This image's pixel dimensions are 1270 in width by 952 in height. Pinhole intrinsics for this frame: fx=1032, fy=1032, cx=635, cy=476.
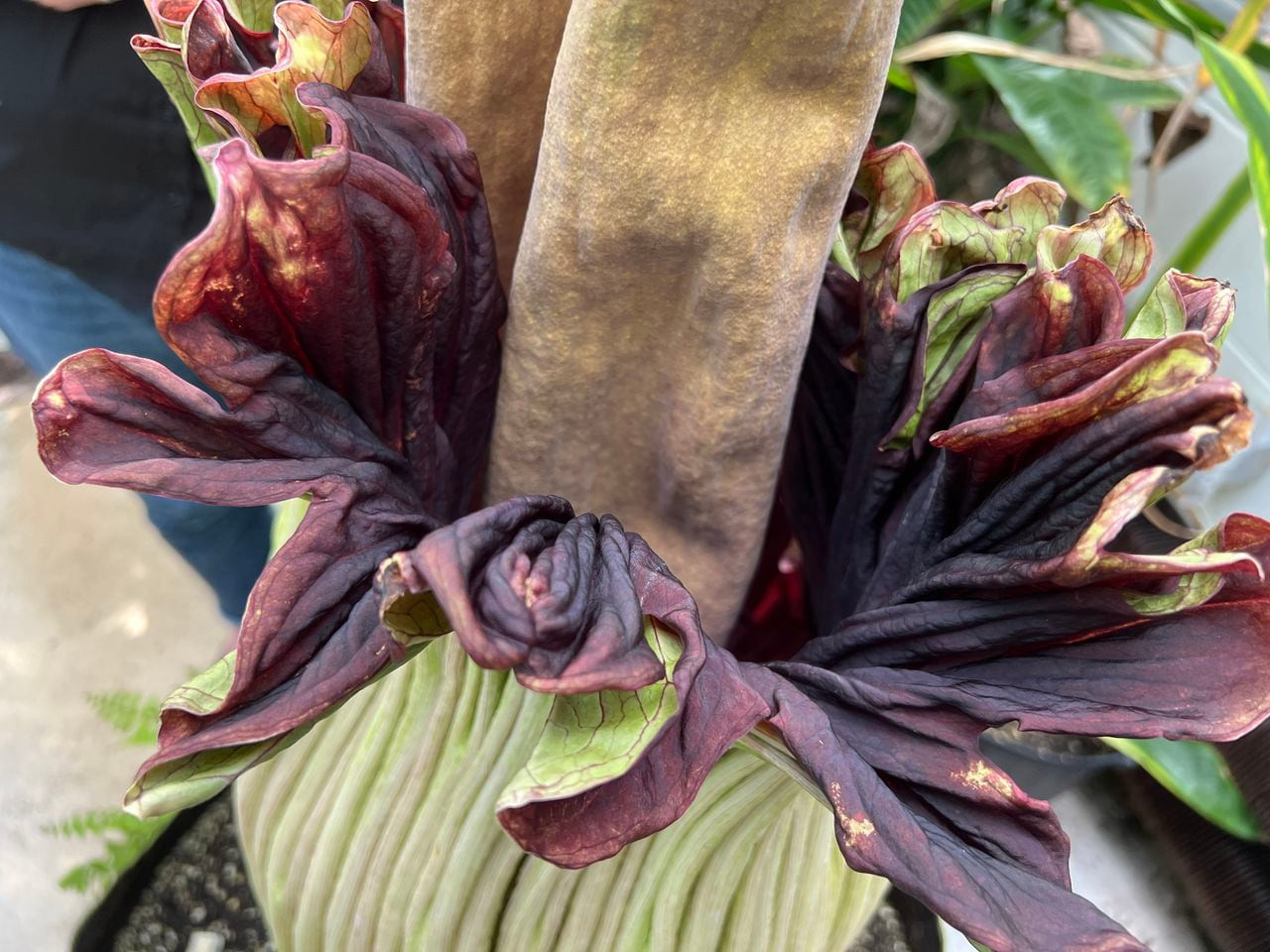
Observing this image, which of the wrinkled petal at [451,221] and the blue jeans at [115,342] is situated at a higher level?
the wrinkled petal at [451,221]

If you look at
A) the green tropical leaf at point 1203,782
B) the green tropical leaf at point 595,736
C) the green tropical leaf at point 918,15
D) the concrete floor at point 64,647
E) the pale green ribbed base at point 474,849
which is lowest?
the concrete floor at point 64,647

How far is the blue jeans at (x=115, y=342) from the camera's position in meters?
0.79

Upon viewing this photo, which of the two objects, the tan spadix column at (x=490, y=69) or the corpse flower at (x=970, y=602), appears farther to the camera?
the tan spadix column at (x=490, y=69)

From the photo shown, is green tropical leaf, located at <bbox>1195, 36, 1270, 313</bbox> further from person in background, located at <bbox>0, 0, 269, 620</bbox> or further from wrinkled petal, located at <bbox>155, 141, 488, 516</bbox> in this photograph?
person in background, located at <bbox>0, 0, 269, 620</bbox>

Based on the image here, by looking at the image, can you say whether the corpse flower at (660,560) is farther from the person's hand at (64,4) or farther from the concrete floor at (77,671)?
the concrete floor at (77,671)

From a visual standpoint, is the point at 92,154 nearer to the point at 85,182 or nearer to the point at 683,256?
the point at 85,182

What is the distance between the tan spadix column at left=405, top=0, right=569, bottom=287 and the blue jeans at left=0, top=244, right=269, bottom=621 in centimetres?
42

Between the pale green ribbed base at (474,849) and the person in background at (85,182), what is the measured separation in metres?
0.51

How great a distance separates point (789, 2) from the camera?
0.97ft

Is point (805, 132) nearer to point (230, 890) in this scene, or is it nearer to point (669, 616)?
point (669, 616)

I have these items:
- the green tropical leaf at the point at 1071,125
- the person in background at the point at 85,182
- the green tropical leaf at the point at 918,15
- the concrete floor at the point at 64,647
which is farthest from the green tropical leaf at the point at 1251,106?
the concrete floor at the point at 64,647

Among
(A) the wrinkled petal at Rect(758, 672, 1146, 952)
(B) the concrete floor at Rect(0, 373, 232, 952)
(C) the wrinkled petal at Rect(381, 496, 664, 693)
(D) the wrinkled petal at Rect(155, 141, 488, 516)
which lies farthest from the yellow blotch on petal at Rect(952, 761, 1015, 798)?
(B) the concrete floor at Rect(0, 373, 232, 952)

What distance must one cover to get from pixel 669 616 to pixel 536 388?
159 mm

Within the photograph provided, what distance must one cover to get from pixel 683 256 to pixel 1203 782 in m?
0.79
